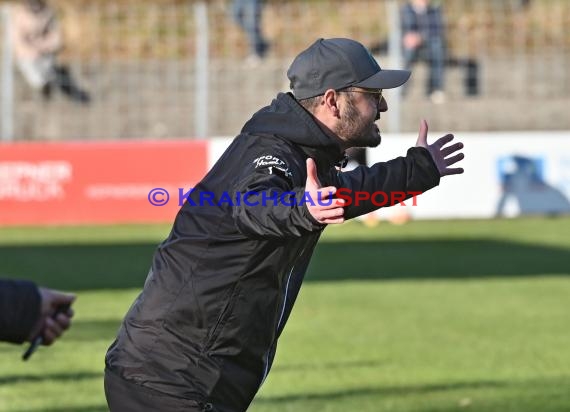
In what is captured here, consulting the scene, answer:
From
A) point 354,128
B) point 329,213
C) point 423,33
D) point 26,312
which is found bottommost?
point 26,312

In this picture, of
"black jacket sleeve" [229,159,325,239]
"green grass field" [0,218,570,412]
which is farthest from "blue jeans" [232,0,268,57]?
"black jacket sleeve" [229,159,325,239]

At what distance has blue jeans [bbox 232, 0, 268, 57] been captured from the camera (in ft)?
78.4

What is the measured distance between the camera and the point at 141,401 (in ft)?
15.7

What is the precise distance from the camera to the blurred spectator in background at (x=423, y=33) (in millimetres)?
22500

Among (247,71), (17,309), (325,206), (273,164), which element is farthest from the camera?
(247,71)

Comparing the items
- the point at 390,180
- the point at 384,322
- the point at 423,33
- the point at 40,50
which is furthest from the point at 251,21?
the point at 390,180

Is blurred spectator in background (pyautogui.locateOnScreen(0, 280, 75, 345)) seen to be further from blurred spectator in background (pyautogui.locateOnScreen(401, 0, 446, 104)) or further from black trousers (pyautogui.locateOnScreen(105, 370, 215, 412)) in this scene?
blurred spectator in background (pyautogui.locateOnScreen(401, 0, 446, 104))

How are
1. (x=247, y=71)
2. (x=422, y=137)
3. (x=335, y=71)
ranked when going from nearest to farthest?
1. (x=335, y=71)
2. (x=422, y=137)
3. (x=247, y=71)

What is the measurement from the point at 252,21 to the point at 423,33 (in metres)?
3.18

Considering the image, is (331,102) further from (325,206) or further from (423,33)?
(423,33)

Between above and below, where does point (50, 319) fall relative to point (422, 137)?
below

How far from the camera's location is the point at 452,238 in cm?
1956

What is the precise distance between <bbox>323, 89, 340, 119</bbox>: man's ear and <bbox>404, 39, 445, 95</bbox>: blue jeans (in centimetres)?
1792

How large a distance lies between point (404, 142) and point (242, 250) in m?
17.4
